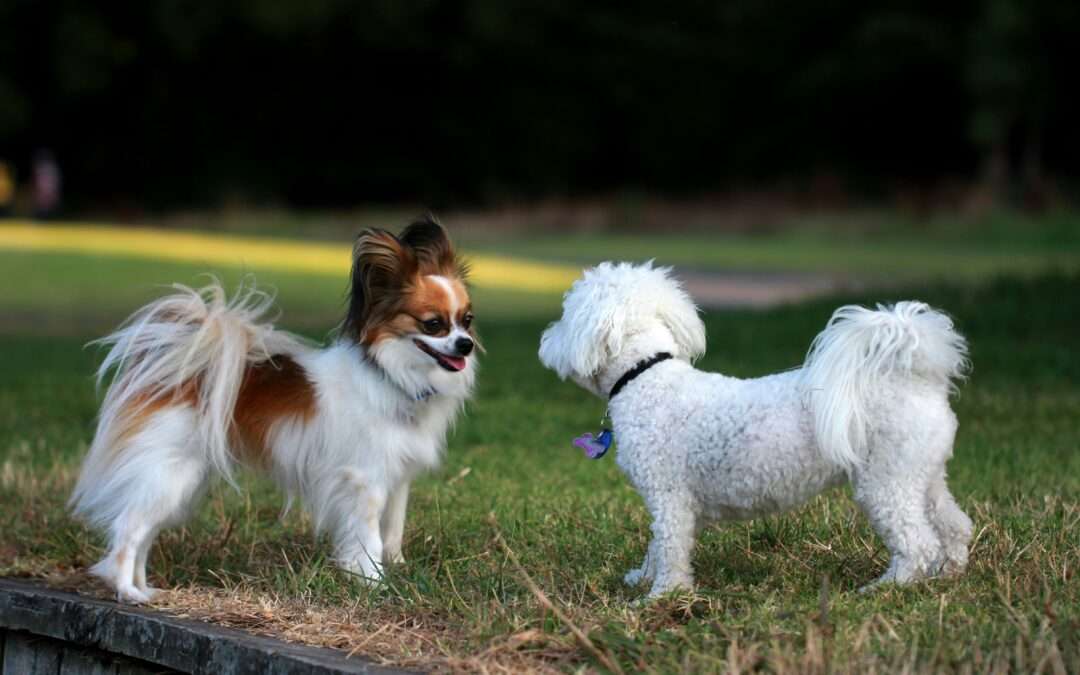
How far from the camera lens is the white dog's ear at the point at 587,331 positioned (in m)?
4.99

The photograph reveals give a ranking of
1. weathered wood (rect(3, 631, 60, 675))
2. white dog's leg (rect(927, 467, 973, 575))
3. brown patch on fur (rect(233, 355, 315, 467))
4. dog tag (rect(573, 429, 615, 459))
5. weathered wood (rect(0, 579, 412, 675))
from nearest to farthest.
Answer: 1. weathered wood (rect(0, 579, 412, 675))
2. white dog's leg (rect(927, 467, 973, 575))
3. dog tag (rect(573, 429, 615, 459))
4. weathered wood (rect(3, 631, 60, 675))
5. brown patch on fur (rect(233, 355, 315, 467))

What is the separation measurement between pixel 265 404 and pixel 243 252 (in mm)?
20004

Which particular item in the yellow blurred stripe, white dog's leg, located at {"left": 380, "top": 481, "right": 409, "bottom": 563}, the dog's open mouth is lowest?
the yellow blurred stripe

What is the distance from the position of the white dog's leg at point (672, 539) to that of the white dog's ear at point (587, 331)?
20.5 inches

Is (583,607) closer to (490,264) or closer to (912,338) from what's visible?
(912,338)

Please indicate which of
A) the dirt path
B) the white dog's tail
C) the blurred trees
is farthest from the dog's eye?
the blurred trees

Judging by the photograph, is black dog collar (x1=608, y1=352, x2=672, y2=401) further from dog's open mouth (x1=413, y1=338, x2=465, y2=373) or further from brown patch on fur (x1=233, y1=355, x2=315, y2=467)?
brown patch on fur (x1=233, y1=355, x2=315, y2=467)

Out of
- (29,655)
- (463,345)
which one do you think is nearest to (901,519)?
(463,345)

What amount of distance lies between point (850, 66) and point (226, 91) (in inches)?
745

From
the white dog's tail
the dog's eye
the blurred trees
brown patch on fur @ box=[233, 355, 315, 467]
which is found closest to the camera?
the white dog's tail

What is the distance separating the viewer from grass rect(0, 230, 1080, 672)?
4230 millimetres

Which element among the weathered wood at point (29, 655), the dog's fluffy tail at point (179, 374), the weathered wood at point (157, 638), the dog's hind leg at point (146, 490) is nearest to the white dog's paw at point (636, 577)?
the weathered wood at point (157, 638)

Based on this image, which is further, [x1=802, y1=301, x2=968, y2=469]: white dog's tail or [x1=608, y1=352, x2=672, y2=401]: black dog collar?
[x1=608, y1=352, x2=672, y2=401]: black dog collar

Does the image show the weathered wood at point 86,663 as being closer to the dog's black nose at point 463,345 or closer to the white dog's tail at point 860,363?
the dog's black nose at point 463,345
